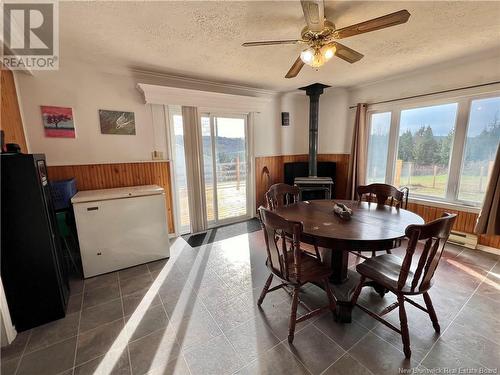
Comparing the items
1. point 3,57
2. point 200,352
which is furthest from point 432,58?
point 3,57

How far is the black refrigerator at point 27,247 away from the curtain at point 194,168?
1.81 metres

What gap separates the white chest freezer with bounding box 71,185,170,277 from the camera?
2312 millimetres

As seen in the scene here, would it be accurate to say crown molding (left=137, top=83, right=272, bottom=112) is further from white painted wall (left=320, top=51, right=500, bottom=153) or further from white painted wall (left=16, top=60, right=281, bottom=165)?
white painted wall (left=320, top=51, right=500, bottom=153)

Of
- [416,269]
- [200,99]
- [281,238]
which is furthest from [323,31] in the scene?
[200,99]

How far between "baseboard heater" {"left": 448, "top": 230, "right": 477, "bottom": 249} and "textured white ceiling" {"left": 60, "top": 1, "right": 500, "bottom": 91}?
2222 millimetres

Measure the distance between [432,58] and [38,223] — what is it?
4.34 m

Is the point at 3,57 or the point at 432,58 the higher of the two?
the point at 432,58

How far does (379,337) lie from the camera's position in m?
1.58

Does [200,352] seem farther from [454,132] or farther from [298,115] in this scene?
[298,115]

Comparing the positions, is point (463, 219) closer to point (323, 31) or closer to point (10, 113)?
point (323, 31)

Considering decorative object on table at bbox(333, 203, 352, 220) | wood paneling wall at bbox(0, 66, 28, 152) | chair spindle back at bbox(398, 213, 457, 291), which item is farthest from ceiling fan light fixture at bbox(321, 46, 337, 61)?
wood paneling wall at bbox(0, 66, 28, 152)

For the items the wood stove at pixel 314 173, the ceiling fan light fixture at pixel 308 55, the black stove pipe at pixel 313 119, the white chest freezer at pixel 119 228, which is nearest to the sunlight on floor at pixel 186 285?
the white chest freezer at pixel 119 228

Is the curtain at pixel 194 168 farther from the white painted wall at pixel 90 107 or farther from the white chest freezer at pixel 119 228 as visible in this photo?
the white chest freezer at pixel 119 228

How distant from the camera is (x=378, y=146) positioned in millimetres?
3943
